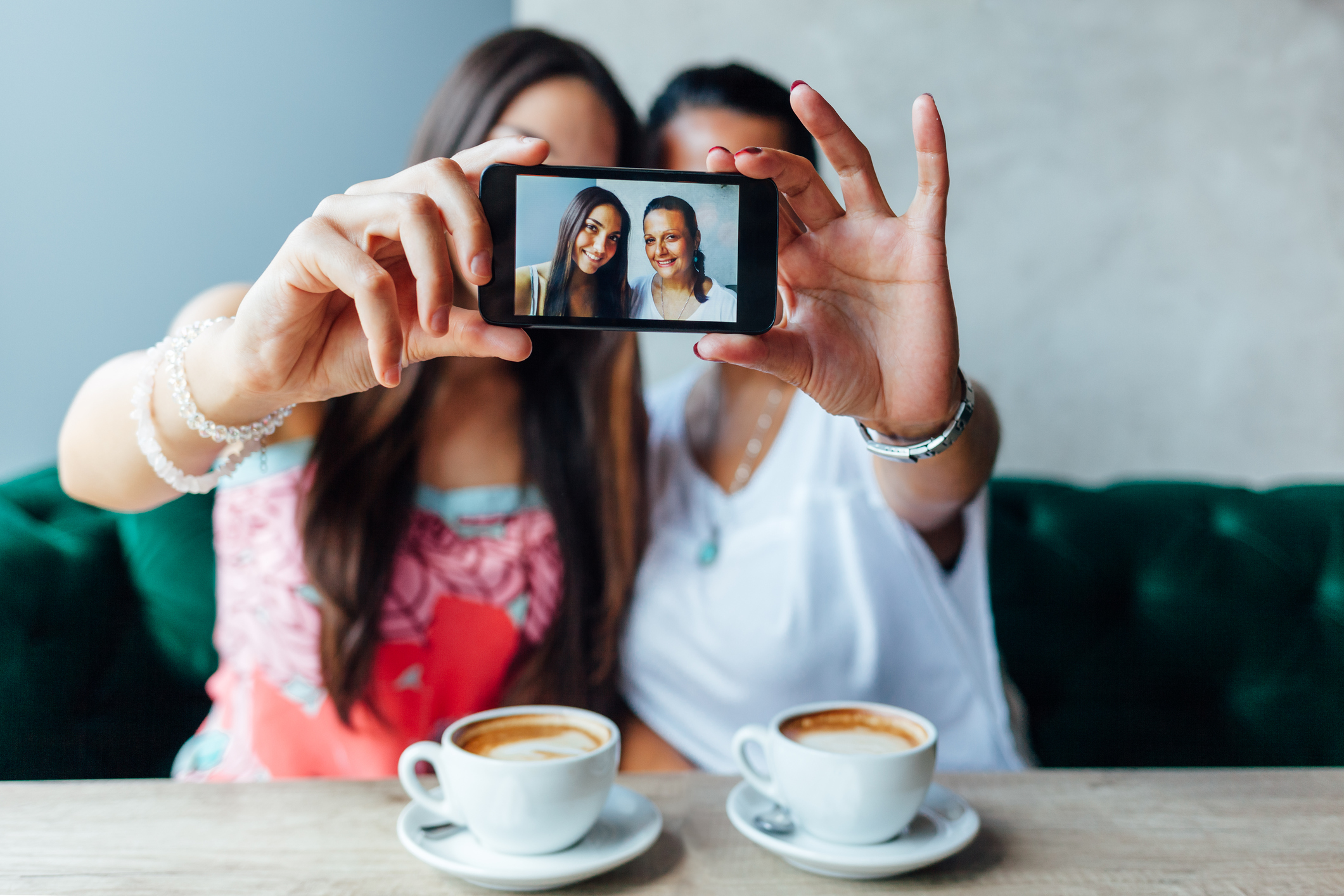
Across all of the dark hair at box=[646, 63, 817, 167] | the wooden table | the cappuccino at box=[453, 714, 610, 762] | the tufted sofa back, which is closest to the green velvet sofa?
the tufted sofa back

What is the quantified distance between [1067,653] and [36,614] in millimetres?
1279

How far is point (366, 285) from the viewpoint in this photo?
1.48 feet

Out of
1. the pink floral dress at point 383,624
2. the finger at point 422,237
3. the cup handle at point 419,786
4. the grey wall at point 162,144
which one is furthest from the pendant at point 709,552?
the grey wall at point 162,144

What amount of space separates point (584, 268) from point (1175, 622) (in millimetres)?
1049

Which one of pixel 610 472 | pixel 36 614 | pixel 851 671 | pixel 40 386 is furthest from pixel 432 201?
pixel 40 386

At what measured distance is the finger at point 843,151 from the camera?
48 cm

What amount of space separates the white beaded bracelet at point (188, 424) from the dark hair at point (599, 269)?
24 cm

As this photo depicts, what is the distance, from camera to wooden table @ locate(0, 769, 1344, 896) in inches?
19.5

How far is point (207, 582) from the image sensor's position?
43.2 inches

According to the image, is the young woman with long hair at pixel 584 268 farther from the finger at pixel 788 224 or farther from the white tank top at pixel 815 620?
the white tank top at pixel 815 620

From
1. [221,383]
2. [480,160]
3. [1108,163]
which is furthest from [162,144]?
[1108,163]

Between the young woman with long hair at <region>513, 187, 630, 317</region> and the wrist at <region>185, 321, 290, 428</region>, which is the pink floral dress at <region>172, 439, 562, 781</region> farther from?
the young woman with long hair at <region>513, 187, 630, 317</region>

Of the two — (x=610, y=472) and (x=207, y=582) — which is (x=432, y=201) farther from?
(x=207, y=582)

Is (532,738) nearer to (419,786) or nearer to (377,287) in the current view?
(419,786)
